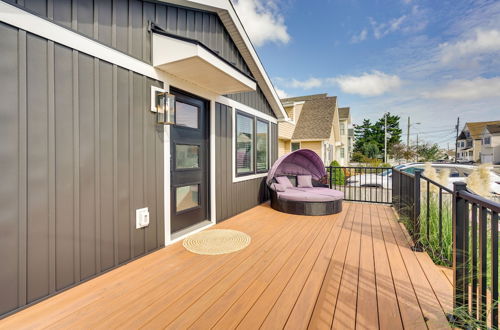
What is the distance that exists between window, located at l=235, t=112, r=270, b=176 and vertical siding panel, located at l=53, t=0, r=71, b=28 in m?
3.08

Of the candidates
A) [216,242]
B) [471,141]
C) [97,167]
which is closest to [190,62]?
[97,167]

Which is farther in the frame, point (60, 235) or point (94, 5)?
point (94, 5)

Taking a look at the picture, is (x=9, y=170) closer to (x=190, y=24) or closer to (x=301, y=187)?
(x=190, y=24)

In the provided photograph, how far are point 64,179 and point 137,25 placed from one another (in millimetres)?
1927

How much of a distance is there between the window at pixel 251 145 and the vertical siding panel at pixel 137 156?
91.7 inches

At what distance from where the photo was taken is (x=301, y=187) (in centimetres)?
570

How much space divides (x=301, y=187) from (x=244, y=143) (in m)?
1.91

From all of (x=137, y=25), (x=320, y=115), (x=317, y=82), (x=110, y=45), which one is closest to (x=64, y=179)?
(x=110, y=45)

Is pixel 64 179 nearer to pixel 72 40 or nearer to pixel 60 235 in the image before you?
pixel 60 235

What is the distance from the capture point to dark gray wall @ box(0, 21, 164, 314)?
1656 mm

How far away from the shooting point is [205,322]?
5.26ft

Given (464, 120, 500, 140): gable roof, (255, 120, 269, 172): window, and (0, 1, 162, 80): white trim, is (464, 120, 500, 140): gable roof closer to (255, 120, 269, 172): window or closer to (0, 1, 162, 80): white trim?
(255, 120, 269, 172): window

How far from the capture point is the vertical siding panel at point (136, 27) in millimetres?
2562

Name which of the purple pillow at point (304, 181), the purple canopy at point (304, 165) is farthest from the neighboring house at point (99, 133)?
the purple pillow at point (304, 181)
